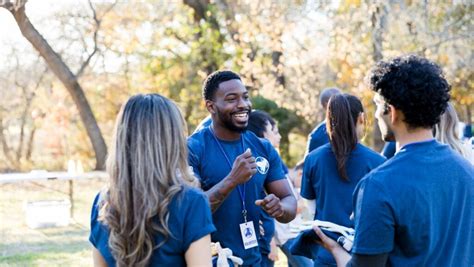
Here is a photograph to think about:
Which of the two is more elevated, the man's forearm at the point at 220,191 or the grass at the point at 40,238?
the man's forearm at the point at 220,191

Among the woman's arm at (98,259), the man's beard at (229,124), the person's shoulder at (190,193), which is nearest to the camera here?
the person's shoulder at (190,193)

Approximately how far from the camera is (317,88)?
1770 centimetres

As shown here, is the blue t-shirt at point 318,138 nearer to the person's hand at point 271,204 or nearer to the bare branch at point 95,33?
the person's hand at point 271,204

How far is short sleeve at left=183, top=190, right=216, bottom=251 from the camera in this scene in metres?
2.48

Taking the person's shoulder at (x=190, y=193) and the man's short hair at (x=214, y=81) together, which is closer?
the person's shoulder at (x=190, y=193)

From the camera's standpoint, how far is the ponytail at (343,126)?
4.29 m

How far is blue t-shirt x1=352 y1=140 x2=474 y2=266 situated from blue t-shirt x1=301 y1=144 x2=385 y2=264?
171cm

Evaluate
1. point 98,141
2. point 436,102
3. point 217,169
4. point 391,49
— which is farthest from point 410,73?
point 98,141

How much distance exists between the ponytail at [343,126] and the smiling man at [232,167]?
514mm

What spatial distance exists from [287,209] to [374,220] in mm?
1345

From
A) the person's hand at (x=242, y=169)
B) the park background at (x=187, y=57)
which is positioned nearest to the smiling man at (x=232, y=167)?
the person's hand at (x=242, y=169)

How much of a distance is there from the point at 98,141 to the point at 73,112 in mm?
1533

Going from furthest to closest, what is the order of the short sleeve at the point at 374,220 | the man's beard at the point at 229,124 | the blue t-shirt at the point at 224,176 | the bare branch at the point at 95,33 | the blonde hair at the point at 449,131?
the bare branch at the point at 95,33
the blonde hair at the point at 449,131
the man's beard at the point at 229,124
the blue t-shirt at the point at 224,176
the short sleeve at the point at 374,220

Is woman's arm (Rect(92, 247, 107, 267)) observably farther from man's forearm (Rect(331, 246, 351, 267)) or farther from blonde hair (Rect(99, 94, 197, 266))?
man's forearm (Rect(331, 246, 351, 267))
